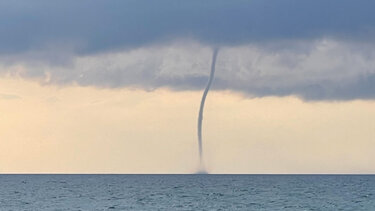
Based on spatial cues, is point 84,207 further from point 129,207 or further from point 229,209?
point 229,209

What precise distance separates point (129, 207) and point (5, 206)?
59.9 ft

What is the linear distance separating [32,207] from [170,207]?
1927cm

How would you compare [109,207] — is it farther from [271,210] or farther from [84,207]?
[271,210]

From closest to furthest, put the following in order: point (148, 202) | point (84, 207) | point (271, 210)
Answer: point (271, 210) → point (84, 207) → point (148, 202)

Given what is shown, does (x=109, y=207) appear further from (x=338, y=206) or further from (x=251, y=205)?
(x=338, y=206)

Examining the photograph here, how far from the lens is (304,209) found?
3191 inches

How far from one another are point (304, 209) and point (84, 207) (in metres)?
29.2

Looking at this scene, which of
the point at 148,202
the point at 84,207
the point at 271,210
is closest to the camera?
the point at 271,210

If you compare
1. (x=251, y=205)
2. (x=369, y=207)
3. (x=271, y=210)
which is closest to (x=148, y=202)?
(x=251, y=205)

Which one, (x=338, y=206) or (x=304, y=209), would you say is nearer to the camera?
(x=304, y=209)

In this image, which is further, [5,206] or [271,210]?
[5,206]

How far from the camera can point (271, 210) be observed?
261ft

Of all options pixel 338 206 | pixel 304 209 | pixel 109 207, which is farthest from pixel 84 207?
pixel 338 206

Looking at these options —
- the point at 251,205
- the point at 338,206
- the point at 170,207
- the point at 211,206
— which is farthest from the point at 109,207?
the point at 338,206
